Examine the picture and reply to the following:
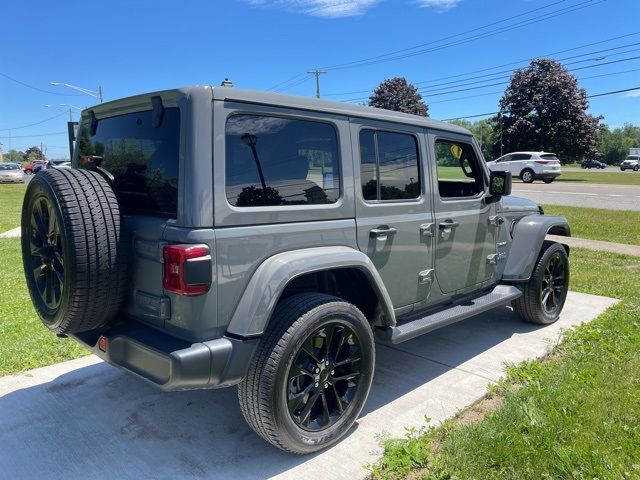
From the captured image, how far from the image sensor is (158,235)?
254cm

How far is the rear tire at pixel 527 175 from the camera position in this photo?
96.4 ft

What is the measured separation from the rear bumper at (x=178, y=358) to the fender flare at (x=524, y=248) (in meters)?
3.03

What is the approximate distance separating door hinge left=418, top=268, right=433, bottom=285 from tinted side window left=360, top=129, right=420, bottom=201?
1.80ft

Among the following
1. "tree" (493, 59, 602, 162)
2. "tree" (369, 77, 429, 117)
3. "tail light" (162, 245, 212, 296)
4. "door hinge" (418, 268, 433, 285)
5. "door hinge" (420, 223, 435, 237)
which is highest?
"tree" (369, 77, 429, 117)

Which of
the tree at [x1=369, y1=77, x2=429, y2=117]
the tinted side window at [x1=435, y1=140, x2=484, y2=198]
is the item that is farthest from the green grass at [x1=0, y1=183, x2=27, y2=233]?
the tree at [x1=369, y1=77, x2=429, y2=117]

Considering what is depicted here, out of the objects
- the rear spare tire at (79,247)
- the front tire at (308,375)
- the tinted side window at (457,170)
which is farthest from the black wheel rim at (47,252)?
the tinted side window at (457,170)

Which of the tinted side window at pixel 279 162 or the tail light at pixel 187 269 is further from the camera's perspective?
the tinted side window at pixel 279 162

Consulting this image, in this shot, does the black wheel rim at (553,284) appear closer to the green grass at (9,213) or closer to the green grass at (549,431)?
the green grass at (549,431)

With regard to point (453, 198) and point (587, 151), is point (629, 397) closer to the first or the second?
point (453, 198)

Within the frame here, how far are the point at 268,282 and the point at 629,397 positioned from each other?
8.62 ft

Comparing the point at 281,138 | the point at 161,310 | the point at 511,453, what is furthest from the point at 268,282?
the point at 511,453

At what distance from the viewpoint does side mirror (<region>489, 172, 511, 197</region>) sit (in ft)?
14.1

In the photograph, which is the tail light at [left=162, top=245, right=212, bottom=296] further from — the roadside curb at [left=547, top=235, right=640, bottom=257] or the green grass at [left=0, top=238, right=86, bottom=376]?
the roadside curb at [left=547, top=235, right=640, bottom=257]

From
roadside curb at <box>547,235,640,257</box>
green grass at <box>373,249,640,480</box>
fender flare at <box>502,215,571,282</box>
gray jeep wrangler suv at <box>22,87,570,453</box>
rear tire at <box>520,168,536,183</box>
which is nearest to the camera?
gray jeep wrangler suv at <box>22,87,570,453</box>
